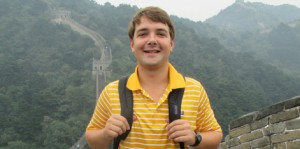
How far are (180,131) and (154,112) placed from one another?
20cm

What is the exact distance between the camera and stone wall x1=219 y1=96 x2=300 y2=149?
12.3ft

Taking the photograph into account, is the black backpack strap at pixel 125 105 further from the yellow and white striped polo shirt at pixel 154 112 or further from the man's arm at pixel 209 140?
the man's arm at pixel 209 140

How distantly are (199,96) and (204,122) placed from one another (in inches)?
6.5

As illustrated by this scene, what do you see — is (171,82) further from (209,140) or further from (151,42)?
(209,140)

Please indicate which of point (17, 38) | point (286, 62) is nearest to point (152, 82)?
point (17, 38)

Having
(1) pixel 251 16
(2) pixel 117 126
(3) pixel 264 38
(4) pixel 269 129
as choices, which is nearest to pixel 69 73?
(4) pixel 269 129

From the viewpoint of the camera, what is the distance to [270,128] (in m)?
4.06

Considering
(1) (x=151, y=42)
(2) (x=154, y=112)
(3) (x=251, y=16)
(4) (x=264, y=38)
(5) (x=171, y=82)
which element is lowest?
(2) (x=154, y=112)

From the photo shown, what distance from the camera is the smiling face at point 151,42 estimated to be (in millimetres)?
2094

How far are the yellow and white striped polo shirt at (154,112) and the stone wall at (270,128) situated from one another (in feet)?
6.30

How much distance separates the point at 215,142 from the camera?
212cm

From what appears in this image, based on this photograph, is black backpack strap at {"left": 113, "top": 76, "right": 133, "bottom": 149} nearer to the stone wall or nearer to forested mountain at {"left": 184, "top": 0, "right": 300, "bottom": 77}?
the stone wall

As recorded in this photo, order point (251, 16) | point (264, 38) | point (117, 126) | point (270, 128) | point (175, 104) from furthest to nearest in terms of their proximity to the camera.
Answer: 1. point (251, 16)
2. point (264, 38)
3. point (270, 128)
4. point (175, 104)
5. point (117, 126)

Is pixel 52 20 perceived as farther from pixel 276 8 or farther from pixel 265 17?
pixel 276 8
